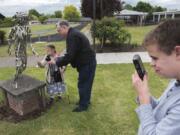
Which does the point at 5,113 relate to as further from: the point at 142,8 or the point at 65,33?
the point at 142,8

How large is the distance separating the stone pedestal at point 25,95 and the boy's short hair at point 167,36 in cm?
414

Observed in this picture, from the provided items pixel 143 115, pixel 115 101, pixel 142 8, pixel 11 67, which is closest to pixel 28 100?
pixel 115 101

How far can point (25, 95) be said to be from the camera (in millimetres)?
5363

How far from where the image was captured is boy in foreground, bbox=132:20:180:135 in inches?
55.4

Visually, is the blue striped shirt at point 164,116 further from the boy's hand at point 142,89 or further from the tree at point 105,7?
the tree at point 105,7

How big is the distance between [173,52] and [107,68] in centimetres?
816

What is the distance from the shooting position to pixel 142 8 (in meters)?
56.2

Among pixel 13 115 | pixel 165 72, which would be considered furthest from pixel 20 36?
pixel 165 72

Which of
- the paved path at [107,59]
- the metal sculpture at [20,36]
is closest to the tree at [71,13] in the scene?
the paved path at [107,59]

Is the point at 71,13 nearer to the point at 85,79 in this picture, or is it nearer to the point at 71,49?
the point at 85,79

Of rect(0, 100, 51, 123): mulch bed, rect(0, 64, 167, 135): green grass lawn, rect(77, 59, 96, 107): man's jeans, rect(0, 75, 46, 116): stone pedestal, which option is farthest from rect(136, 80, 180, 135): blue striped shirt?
rect(0, 100, 51, 123): mulch bed

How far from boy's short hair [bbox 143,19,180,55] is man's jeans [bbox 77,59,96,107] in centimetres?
394

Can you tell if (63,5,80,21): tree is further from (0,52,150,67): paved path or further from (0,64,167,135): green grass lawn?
(0,64,167,135): green grass lawn

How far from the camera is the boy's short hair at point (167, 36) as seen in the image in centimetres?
139
